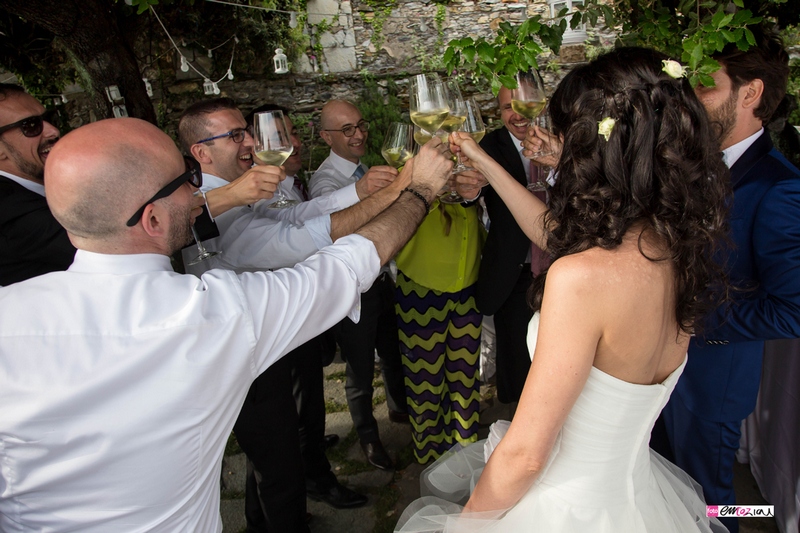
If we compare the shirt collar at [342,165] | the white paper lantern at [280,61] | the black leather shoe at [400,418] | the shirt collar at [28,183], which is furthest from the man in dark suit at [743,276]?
the white paper lantern at [280,61]

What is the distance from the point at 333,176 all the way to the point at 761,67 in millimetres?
2579

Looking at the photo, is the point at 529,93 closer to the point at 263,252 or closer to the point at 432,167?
the point at 432,167

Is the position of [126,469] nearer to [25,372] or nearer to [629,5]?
[25,372]

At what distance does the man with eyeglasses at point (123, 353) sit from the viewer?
130cm

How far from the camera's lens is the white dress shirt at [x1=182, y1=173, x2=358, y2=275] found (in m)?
2.42

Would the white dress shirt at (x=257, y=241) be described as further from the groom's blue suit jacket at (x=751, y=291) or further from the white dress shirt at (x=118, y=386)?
the groom's blue suit jacket at (x=751, y=291)

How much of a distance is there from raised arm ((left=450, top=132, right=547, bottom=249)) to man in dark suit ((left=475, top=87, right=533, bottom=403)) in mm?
651

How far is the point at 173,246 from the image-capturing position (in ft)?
5.23

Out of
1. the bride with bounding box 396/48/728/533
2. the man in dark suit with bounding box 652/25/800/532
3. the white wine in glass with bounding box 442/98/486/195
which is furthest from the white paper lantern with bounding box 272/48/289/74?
the bride with bounding box 396/48/728/533

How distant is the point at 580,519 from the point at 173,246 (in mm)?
1500

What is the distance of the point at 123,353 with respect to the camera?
1.31 metres

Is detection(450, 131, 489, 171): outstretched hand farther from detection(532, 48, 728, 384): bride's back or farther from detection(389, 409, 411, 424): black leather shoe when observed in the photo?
detection(389, 409, 411, 424): black leather shoe

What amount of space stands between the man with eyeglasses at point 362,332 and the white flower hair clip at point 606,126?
2.03 m

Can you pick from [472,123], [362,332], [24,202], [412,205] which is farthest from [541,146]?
[24,202]
